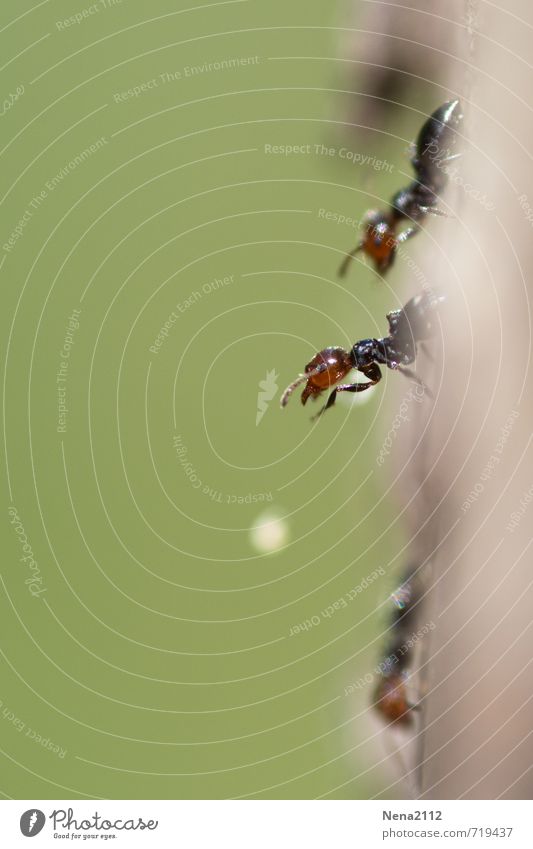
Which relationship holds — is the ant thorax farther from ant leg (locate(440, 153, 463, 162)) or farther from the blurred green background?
ant leg (locate(440, 153, 463, 162))

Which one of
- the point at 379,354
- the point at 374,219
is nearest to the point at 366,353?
the point at 379,354

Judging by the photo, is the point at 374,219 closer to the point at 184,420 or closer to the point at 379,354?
the point at 379,354

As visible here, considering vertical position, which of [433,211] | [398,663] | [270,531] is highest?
[433,211]

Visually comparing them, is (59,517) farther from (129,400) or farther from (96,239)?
(96,239)

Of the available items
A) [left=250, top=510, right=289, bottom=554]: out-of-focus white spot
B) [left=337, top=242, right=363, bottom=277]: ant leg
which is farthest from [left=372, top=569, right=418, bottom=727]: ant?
[left=337, top=242, right=363, bottom=277]: ant leg

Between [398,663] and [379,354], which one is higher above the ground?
[379,354]
